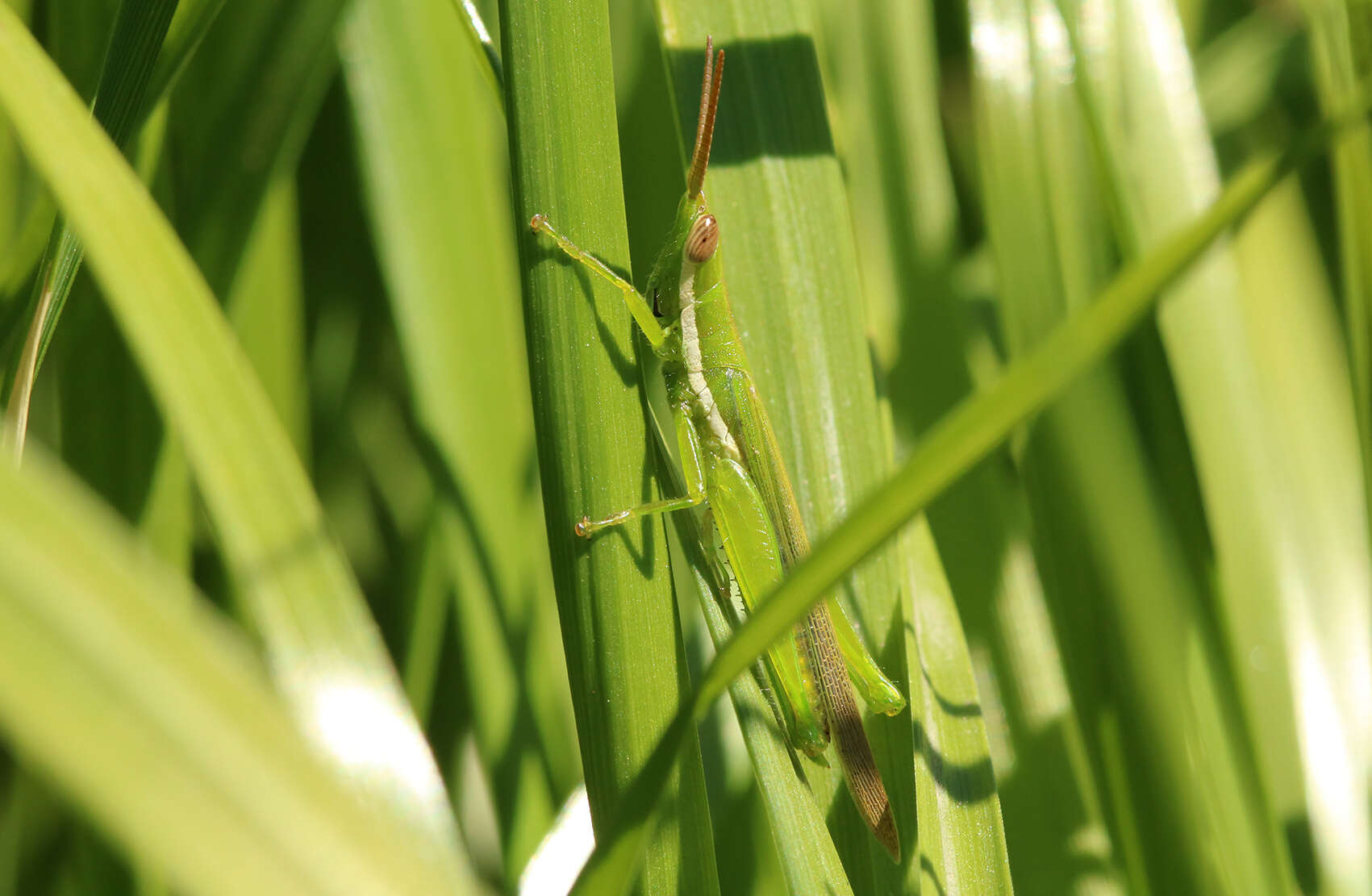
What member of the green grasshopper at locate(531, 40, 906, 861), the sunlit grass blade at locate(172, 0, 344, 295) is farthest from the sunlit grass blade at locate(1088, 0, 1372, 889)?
the sunlit grass blade at locate(172, 0, 344, 295)

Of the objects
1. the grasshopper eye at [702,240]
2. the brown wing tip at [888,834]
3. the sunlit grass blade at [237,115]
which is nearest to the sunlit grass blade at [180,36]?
the sunlit grass blade at [237,115]

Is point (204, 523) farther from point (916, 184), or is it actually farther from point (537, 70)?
point (916, 184)

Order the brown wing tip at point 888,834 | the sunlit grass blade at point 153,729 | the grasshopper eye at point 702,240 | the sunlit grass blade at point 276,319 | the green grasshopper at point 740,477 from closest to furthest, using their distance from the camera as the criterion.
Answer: the sunlit grass blade at point 153,729, the brown wing tip at point 888,834, the green grasshopper at point 740,477, the grasshopper eye at point 702,240, the sunlit grass blade at point 276,319

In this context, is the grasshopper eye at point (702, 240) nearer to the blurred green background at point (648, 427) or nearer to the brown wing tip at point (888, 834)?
the blurred green background at point (648, 427)

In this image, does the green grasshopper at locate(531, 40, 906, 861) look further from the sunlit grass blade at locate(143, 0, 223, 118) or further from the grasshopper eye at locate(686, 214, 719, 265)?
the sunlit grass blade at locate(143, 0, 223, 118)

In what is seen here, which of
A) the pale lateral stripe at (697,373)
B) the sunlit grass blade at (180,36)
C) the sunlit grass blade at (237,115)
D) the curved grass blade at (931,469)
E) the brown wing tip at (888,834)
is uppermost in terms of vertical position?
the sunlit grass blade at (237,115)

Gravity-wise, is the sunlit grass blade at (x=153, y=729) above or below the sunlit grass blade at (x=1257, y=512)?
below
